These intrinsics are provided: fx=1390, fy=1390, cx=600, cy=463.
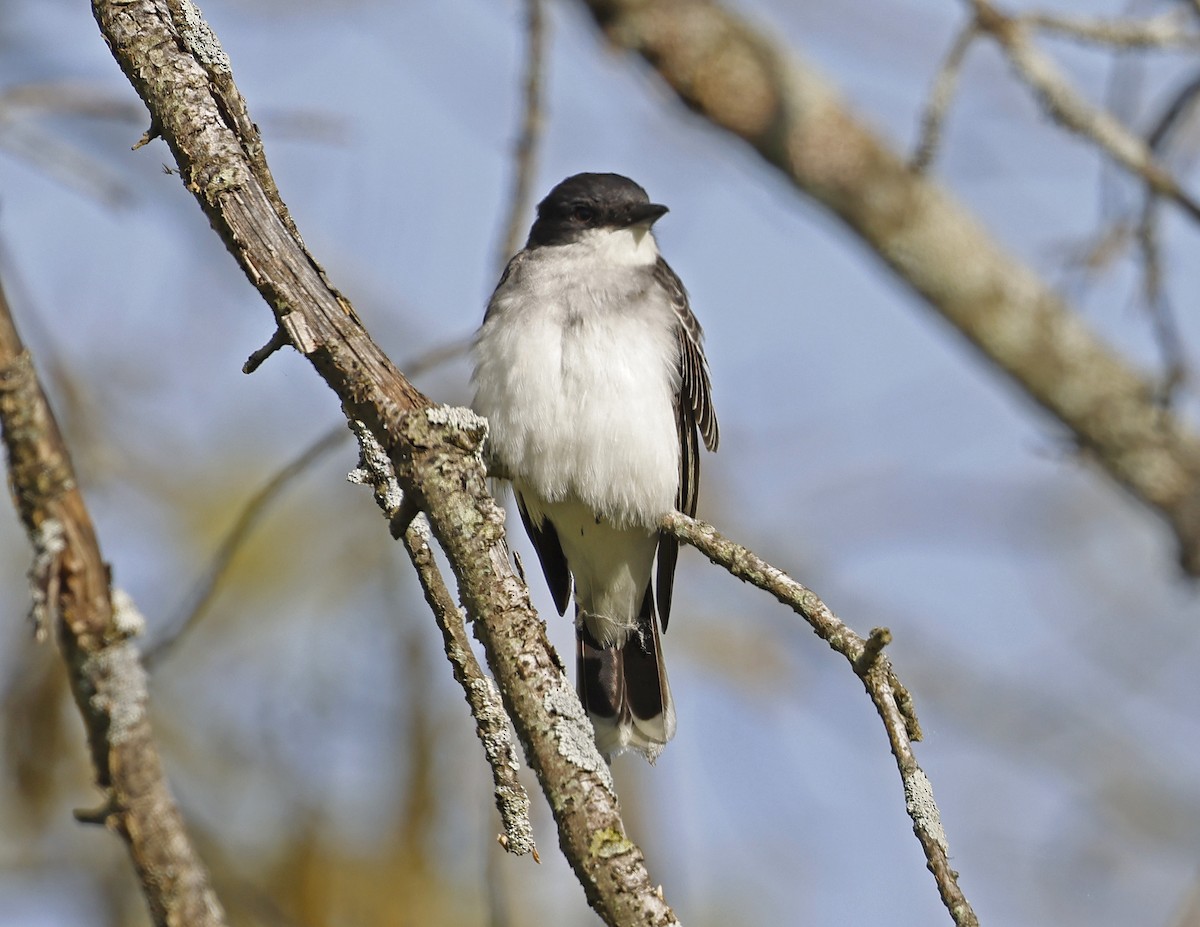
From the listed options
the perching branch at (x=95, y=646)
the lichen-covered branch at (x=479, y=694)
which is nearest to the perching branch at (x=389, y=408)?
the lichen-covered branch at (x=479, y=694)

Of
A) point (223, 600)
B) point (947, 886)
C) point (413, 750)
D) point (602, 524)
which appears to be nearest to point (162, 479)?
point (223, 600)

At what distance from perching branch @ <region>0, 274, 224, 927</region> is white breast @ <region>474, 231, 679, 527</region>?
7.93ft

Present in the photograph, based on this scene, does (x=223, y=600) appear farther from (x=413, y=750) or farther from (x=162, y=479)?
(x=413, y=750)

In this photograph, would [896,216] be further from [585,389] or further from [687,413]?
[585,389]

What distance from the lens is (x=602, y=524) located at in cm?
534

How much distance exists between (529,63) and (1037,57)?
295 centimetres

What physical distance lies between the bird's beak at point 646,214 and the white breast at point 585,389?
341 mm

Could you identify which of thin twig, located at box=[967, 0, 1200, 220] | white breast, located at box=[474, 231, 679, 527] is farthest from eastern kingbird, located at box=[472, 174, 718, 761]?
thin twig, located at box=[967, 0, 1200, 220]

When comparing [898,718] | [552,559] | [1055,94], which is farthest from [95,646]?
[1055,94]

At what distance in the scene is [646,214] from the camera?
544 cm

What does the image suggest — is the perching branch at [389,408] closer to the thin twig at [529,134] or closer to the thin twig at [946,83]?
the thin twig at [529,134]

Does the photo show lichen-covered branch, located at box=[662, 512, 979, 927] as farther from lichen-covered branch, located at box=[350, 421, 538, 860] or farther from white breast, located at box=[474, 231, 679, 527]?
white breast, located at box=[474, 231, 679, 527]

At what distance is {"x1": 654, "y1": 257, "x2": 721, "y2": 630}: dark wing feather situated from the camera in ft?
17.4

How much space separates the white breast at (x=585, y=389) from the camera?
484 centimetres
